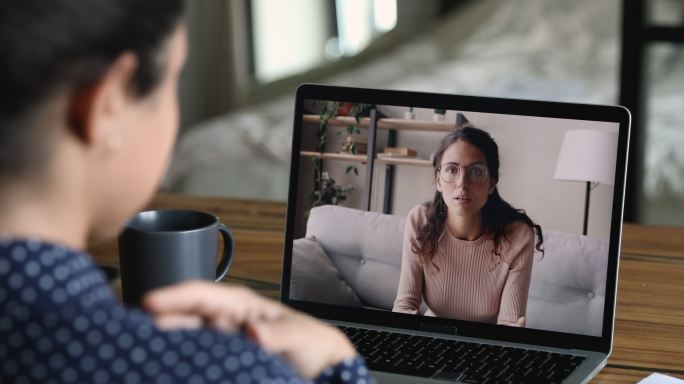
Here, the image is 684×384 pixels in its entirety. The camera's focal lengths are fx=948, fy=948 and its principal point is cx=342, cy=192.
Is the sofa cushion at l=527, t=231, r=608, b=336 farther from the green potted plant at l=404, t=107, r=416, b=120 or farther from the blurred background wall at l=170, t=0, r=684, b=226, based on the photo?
the blurred background wall at l=170, t=0, r=684, b=226

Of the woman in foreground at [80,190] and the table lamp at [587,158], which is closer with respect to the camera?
the woman in foreground at [80,190]

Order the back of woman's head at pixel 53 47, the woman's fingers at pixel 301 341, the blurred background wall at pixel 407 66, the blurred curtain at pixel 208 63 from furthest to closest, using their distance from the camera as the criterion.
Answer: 1. the blurred curtain at pixel 208 63
2. the blurred background wall at pixel 407 66
3. the woman's fingers at pixel 301 341
4. the back of woman's head at pixel 53 47

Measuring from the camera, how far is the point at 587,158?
926 millimetres

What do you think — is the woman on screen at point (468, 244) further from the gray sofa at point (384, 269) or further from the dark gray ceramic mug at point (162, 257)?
the dark gray ceramic mug at point (162, 257)

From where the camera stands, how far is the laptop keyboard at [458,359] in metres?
0.85

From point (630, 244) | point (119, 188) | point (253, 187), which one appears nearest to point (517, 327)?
point (630, 244)

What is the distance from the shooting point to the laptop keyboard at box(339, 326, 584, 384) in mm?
854

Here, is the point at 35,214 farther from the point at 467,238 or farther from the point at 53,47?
the point at 467,238

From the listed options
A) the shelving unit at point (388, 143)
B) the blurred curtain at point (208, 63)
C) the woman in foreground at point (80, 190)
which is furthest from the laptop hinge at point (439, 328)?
the blurred curtain at point (208, 63)

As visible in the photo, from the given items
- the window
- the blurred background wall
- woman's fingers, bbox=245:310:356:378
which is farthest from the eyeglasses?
the window

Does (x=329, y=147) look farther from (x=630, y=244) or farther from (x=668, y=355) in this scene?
(x=630, y=244)

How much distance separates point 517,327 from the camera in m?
0.93

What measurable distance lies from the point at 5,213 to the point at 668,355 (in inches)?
26.9

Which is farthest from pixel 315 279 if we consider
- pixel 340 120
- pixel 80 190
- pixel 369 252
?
pixel 80 190
